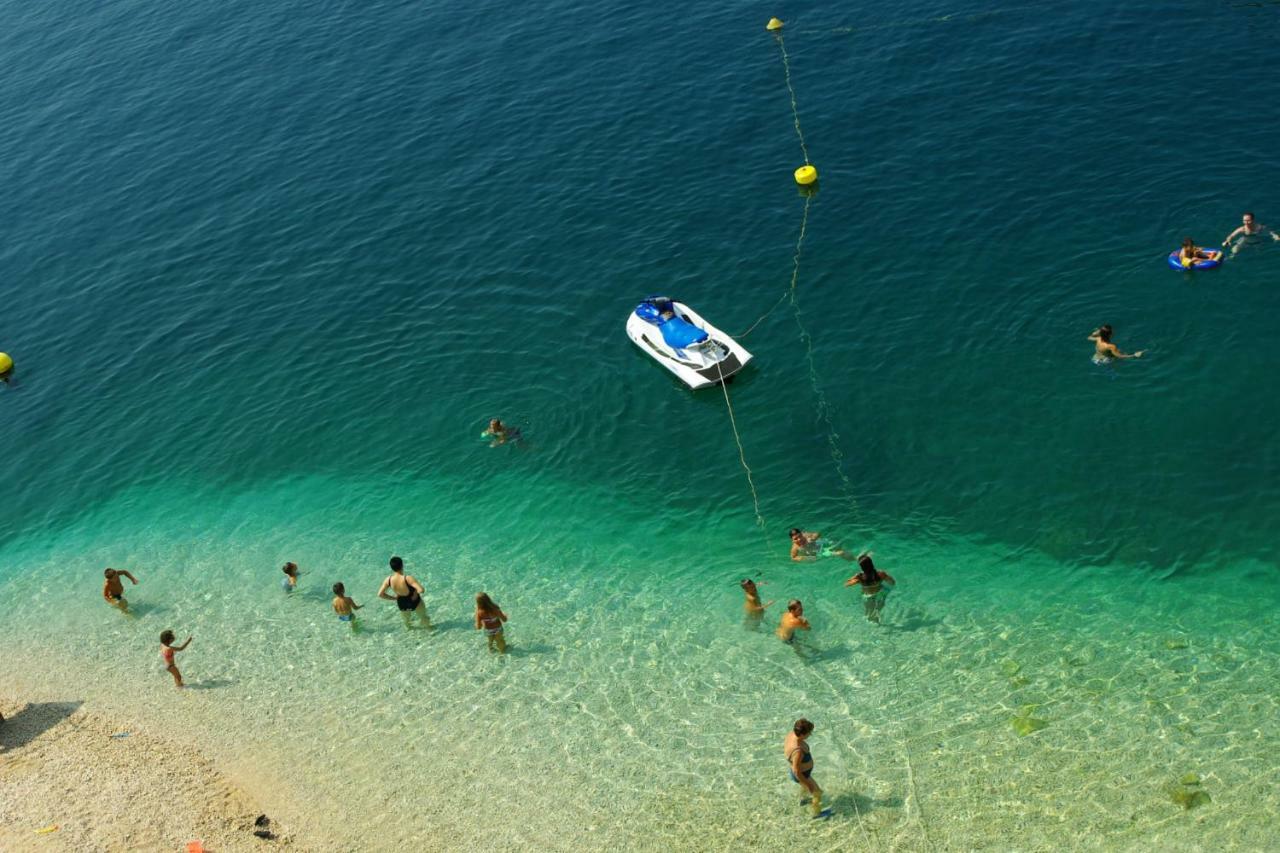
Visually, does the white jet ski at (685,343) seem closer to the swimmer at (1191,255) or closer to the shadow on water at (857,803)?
the swimmer at (1191,255)

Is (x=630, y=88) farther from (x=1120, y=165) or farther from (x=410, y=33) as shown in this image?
(x=1120, y=165)

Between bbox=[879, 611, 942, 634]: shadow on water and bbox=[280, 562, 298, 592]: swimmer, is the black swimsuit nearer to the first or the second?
bbox=[280, 562, 298, 592]: swimmer

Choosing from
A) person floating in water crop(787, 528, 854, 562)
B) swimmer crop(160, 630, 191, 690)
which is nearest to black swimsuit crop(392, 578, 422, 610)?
swimmer crop(160, 630, 191, 690)

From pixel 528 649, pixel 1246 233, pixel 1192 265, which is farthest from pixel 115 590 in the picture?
pixel 1246 233

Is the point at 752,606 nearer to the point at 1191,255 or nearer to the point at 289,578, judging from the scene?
the point at 289,578

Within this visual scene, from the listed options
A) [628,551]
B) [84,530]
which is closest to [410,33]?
[84,530]

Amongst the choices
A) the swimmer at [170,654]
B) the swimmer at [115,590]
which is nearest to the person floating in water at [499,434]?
the swimmer at [170,654]

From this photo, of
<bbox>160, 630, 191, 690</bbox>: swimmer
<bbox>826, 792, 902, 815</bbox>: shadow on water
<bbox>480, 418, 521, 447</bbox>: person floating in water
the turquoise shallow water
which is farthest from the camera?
<bbox>480, 418, 521, 447</bbox>: person floating in water
